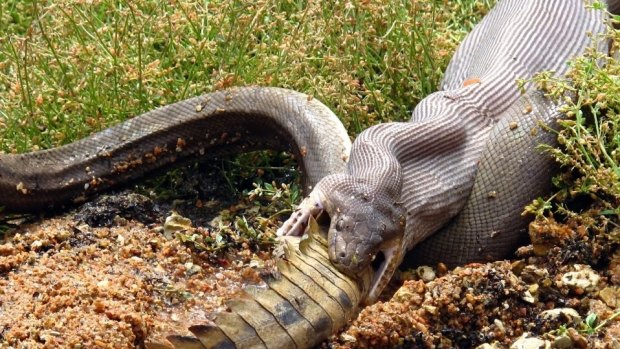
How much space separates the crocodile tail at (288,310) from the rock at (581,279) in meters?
1.11

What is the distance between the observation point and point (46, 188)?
7.05 meters

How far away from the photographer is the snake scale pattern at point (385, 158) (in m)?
5.91

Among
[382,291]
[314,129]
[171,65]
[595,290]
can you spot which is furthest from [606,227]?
[171,65]

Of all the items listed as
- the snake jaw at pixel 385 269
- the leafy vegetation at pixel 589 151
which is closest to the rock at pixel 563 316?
the leafy vegetation at pixel 589 151

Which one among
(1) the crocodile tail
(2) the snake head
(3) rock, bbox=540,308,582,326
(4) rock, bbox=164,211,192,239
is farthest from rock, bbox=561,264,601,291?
(4) rock, bbox=164,211,192,239

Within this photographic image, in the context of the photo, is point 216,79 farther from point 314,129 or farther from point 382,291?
point 382,291

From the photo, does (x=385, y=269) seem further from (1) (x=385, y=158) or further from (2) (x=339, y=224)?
(1) (x=385, y=158)

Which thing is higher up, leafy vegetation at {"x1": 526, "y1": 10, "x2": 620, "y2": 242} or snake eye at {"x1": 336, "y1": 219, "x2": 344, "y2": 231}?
leafy vegetation at {"x1": 526, "y1": 10, "x2": 620, "y2": 242}

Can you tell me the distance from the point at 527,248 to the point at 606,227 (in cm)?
42

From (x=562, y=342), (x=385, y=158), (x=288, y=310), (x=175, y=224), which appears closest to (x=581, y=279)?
(x=562, y=342)

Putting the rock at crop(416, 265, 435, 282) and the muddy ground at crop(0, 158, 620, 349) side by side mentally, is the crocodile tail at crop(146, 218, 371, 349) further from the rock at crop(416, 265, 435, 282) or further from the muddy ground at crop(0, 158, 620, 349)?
the rock at crop(416, 265, 435, 282)

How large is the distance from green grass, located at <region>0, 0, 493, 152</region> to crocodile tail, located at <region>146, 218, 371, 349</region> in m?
2.01

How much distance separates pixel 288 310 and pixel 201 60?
280 cm

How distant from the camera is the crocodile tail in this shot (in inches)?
192
